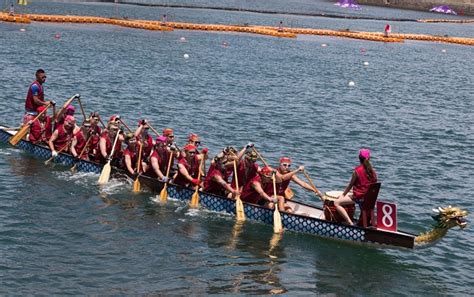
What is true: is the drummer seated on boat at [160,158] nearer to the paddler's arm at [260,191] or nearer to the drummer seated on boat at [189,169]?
the drummer seated on boat at [189,169]

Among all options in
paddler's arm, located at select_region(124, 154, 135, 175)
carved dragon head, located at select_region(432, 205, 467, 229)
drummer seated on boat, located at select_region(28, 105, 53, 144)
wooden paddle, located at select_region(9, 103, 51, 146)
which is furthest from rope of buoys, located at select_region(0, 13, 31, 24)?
carved dragon head, located at select_region(432, 205, 467, 229)

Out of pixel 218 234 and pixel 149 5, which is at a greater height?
pixel 149 5

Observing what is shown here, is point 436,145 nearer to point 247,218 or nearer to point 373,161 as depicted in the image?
point 373,161

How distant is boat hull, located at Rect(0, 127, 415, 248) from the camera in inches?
882

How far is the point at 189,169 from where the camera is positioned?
26.4 m

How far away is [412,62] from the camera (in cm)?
8281

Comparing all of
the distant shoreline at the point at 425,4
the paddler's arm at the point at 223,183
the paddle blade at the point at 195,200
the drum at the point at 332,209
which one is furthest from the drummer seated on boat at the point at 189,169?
the distant shoreline at the point at 425,4

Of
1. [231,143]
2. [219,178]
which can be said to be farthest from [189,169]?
[231,143]

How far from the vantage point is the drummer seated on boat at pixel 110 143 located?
2836 centimetres

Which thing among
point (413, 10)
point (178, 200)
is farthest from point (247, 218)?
point (413, 10)

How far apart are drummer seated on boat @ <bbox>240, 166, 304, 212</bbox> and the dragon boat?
39 centimetres

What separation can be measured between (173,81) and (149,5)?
84675mm

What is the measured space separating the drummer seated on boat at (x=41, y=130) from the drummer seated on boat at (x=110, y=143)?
337 cm

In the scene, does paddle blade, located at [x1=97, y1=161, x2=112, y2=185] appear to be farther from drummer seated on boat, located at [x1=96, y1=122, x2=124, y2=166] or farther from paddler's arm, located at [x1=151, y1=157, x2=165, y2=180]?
paddler's arm, located at [x1=151, y1=157, x2=165, y2=180]
